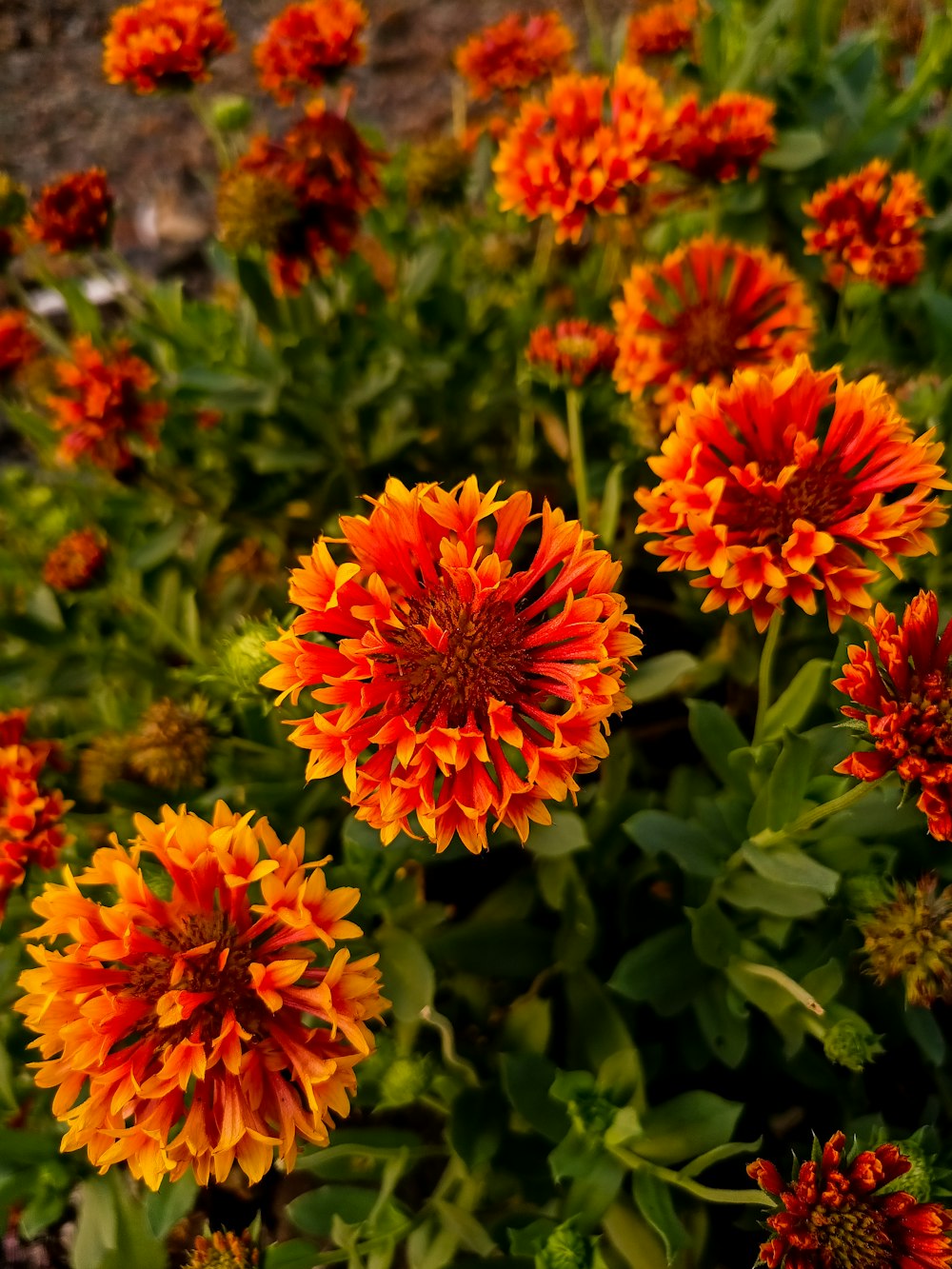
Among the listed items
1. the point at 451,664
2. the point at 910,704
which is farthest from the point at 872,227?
the point at 451,664

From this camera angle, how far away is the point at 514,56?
221 centimetres

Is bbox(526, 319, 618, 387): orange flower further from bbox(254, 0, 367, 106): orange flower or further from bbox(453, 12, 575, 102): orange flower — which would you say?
bbox(453, 12, 575, 102): orange flower

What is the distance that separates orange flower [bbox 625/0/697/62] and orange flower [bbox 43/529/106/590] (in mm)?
1776

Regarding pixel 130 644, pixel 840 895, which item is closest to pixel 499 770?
pixel 840 895

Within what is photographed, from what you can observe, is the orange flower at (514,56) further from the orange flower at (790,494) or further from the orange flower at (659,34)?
the orange flower at (790,494)

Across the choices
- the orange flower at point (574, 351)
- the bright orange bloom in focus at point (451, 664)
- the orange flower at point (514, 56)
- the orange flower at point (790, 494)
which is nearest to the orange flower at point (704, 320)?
the orange flower at point (574, 351)

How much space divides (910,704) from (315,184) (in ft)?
4.87

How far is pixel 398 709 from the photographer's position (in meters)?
1.02

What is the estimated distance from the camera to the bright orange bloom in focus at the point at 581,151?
1538mm

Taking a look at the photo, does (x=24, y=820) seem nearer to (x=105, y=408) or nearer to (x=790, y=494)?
(x=105, y=408)

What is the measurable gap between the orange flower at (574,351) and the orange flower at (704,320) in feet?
0.23

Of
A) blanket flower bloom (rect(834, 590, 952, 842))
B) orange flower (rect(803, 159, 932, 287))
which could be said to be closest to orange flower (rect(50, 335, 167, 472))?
orange flower (rect(803, 159, 932, 287))

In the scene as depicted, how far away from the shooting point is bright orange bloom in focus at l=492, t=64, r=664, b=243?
1538mm

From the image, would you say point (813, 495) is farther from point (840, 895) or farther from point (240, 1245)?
point (240, 1245)
